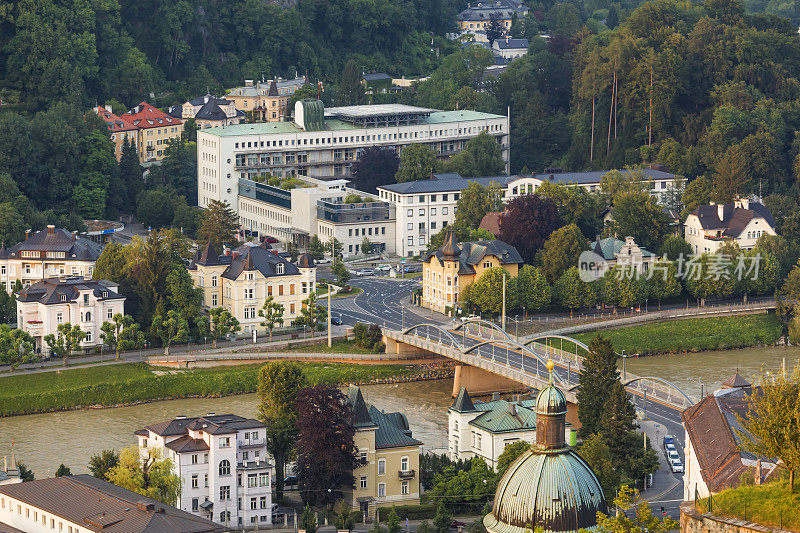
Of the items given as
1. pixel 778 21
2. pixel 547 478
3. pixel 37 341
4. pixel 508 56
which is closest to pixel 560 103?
pixel 778 21

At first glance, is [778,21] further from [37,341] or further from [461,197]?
[37,341]

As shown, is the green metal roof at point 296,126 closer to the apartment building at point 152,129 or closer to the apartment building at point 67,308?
the apartment building at point 152,129

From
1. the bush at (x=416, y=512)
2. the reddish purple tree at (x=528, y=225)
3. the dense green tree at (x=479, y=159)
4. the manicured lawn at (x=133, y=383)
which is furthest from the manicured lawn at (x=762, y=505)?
the dense green tree at (x=479, y=159)

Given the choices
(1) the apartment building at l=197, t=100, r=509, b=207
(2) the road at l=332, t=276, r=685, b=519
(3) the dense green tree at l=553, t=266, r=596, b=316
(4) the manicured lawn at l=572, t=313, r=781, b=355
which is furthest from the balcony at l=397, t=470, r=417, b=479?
(1) the apartment building at l=197, t=100, r=509, b=207

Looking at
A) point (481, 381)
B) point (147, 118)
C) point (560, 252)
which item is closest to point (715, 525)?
point (481, 381)

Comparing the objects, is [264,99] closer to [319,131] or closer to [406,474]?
[319,131]

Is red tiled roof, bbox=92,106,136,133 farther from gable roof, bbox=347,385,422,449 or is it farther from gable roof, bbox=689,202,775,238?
gable roof, bbox=347,385,422,449
